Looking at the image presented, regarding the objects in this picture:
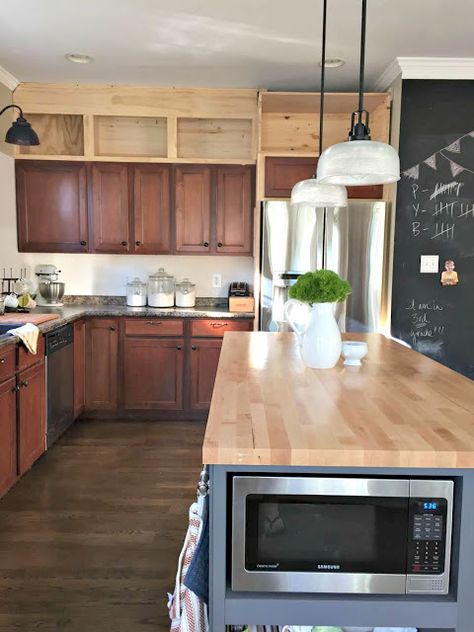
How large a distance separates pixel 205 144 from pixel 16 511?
327 centimetres

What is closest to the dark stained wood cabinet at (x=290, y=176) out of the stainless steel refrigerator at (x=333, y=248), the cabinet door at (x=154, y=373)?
the stainless steel refrigerator at (x=333, y=248)

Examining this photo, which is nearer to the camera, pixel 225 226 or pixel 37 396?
pixel 37 396

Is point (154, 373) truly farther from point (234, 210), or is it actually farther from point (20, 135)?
point (20, 135)

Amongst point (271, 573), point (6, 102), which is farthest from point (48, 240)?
point (271, 573)

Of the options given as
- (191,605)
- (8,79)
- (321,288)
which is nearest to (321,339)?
(321,288)

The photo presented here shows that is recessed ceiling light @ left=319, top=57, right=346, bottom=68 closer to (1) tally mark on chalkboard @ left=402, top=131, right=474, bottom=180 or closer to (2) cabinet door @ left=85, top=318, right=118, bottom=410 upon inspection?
(1) tally mark on chalkboard @ left=402, top=131, right=474, bottom=180

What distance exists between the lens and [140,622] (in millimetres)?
1913

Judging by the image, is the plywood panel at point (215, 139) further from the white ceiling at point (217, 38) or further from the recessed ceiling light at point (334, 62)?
the recessed ceiling light at point (334, 62)

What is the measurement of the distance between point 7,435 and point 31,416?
344mm

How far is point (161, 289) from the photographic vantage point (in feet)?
15.0

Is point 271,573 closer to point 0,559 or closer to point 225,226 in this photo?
point 0,559

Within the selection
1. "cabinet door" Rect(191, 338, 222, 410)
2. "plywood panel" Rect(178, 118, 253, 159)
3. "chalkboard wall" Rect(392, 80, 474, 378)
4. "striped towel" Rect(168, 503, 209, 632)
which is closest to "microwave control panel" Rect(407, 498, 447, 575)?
"striped towel" Rect(168, 503, 209, 632)

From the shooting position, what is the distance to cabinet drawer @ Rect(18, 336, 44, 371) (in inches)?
116

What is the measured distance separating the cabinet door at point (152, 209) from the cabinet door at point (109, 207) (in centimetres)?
8
